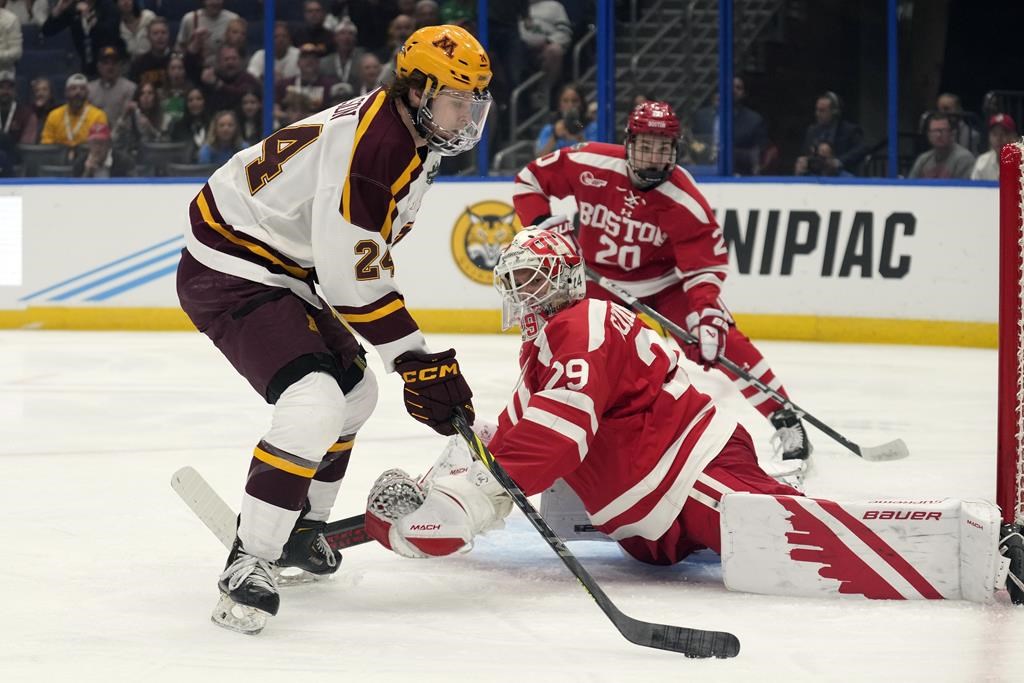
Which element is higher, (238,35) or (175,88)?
(238,35)

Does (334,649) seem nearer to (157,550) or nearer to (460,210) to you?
(157,550)

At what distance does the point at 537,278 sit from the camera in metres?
2.82

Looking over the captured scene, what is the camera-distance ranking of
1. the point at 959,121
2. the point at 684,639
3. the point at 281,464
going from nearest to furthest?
the point at 684,639 < the point at 281,464 < the point at 959,121

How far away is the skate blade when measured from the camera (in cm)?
256

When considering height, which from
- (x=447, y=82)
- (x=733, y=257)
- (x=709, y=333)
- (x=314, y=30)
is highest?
(x=447, y=82)

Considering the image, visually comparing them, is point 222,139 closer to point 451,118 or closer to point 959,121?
point 959,121

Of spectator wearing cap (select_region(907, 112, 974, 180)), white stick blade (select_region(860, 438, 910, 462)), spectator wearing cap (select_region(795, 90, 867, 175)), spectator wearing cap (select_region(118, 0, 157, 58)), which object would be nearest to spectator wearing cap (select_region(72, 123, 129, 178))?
spectator wearing cap (select_region(118, 0, 157, 58))

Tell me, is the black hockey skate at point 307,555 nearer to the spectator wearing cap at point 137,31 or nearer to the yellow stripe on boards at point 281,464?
the yellow stripe on boards at point 281,464

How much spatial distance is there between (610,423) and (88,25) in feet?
21.0

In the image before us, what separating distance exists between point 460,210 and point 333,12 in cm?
144

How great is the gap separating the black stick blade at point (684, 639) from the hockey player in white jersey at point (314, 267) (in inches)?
19.8

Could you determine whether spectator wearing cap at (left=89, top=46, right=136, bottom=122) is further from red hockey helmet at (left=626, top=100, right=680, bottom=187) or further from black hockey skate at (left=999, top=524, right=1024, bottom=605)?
black hockey skate at (left=999, top=524, right=1024, bottom=605)

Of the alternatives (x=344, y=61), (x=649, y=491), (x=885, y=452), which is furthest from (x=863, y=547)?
(x=344, y=61)

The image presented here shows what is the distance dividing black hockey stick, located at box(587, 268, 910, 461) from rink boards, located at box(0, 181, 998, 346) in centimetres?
265
